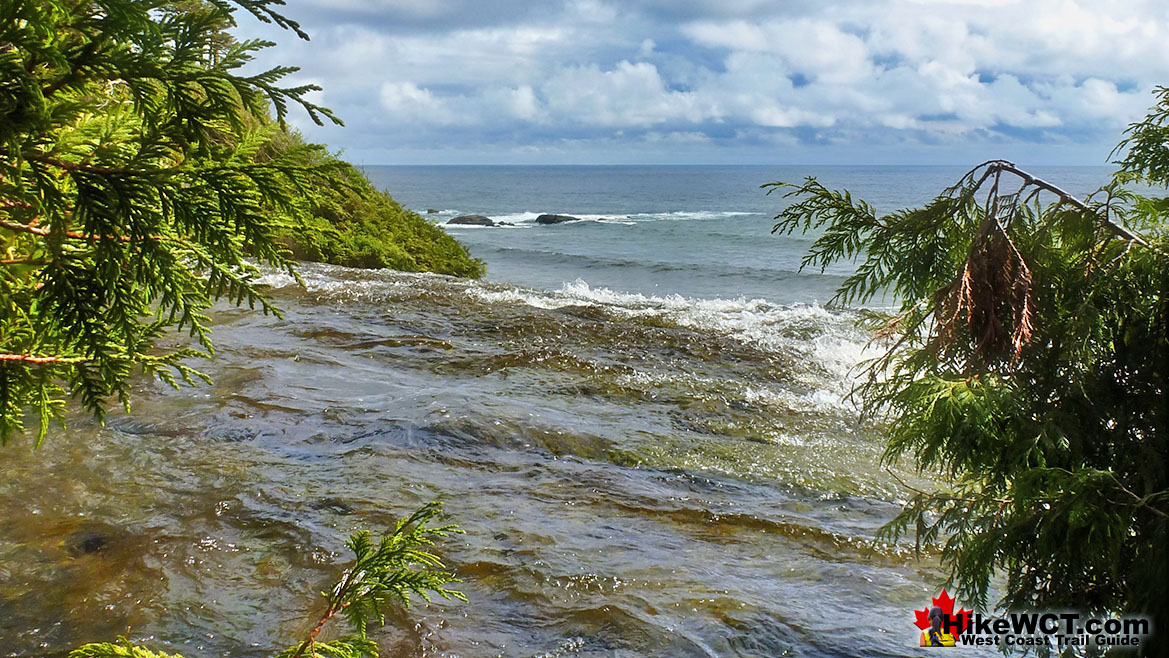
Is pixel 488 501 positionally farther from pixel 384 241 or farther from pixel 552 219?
pixel 552 219

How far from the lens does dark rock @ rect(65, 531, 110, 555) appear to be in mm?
5355

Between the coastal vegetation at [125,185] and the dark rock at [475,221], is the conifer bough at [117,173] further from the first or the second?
the dark rock at [475,221]

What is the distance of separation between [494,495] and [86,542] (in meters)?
3.09

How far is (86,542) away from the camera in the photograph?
18.0 feet

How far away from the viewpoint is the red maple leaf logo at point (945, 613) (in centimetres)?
513

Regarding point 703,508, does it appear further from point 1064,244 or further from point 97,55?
point 97,55

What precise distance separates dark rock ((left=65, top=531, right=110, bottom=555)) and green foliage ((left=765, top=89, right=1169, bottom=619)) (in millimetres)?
5144

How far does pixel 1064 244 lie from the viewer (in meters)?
3.73

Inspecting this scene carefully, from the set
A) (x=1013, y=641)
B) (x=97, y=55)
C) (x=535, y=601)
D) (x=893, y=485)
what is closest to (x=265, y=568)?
Result: (x=535, y=601)

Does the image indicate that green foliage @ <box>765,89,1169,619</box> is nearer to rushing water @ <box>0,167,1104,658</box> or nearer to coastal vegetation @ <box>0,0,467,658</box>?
rushing water @ <box>0,167,1104,658</box>

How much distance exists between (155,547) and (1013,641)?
536 centimetres

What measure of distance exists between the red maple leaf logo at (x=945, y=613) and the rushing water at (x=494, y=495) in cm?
11

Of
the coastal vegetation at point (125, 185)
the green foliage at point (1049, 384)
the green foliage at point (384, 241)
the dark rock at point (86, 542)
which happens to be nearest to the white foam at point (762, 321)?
the green foliage at point (384, 241)

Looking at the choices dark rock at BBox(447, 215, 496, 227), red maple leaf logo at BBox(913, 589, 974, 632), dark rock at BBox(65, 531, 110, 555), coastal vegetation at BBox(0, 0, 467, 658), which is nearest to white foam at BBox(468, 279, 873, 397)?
red maple leaf logo at BBox(913, 589, 974, 632)
